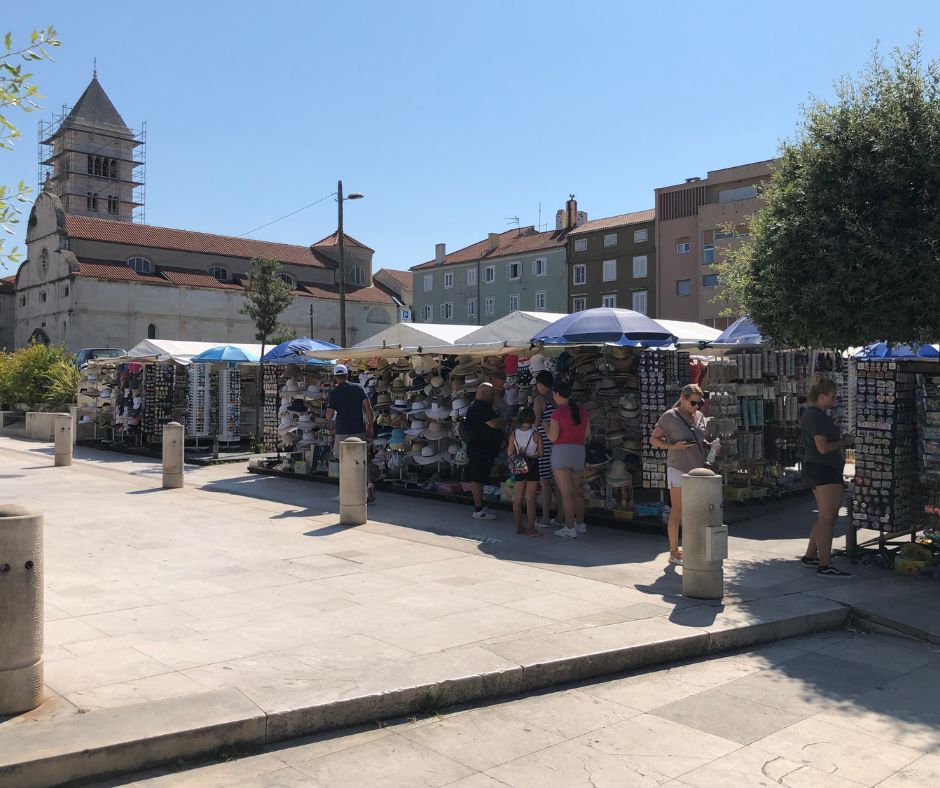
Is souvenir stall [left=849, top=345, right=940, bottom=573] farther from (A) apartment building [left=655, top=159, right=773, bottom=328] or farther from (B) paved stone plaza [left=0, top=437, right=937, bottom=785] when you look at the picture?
(A) apartment building [left=655, top=159, right=773, bottom=328]

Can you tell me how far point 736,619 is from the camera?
22.1ft

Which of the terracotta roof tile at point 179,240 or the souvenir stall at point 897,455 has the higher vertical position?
the terracotta roof tile at point 179,240

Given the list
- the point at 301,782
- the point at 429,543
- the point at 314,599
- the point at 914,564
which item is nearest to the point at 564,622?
the point at 314,599

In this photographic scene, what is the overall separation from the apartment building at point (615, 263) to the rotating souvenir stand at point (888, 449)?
52.2 metres

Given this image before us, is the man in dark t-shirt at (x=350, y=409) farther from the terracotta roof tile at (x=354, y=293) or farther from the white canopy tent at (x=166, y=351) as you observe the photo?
the terracotta roof tile at (x=354, y=293)

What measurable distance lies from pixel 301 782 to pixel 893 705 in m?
3.75

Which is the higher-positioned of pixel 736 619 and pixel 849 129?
pixel 849 129

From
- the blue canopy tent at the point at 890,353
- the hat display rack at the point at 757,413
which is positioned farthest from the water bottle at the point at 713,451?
the blue canopy tent at the point at 890,353

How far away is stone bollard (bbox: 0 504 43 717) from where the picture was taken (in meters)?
4.29

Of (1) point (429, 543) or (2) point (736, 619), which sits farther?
(1) point (429, 543)

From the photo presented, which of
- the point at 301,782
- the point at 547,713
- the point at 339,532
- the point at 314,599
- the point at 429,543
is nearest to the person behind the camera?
the point at 301,782

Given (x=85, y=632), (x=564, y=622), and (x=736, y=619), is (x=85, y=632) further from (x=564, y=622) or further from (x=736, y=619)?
(x=736, y=619)

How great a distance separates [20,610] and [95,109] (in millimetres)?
90039

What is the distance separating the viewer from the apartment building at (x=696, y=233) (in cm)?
5458
